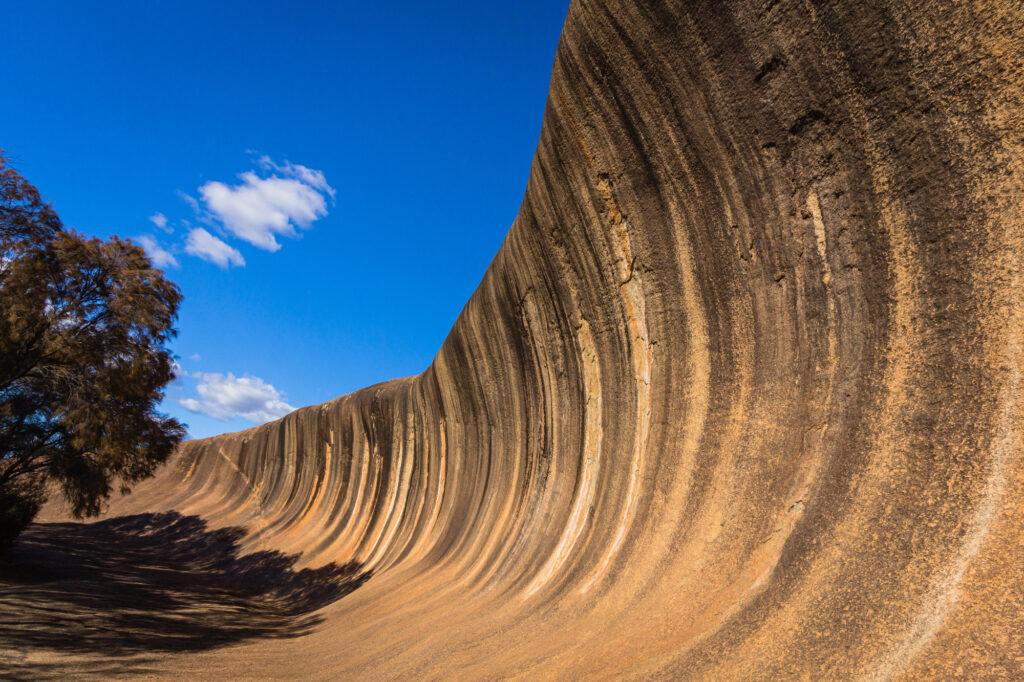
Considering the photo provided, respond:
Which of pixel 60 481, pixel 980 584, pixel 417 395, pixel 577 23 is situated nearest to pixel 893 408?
pixel 980 584

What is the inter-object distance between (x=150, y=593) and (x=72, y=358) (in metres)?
4.63

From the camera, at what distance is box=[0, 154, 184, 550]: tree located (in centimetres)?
1006

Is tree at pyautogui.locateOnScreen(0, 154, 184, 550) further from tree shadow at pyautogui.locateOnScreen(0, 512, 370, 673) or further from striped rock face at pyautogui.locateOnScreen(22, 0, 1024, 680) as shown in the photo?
striped rock face at pyautogui.locateOnScreen(22, 0, 1024, 680)

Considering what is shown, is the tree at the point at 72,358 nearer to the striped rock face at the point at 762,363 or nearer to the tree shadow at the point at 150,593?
the tree shadow at the point at 150,593

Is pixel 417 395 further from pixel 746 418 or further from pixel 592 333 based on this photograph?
Answer: pixel 746 418

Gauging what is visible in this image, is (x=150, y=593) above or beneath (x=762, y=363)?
beneath

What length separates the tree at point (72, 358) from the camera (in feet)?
33.0

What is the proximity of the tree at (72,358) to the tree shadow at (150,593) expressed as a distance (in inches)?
78.2

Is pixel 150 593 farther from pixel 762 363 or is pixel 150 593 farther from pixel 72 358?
pixel 762 363

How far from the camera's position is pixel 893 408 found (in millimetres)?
2824

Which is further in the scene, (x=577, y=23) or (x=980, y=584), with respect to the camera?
(x=577, y=23)

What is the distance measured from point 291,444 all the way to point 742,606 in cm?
1957

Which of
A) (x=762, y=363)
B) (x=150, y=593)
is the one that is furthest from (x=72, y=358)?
(x=762, y=363)

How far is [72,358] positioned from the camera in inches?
410
